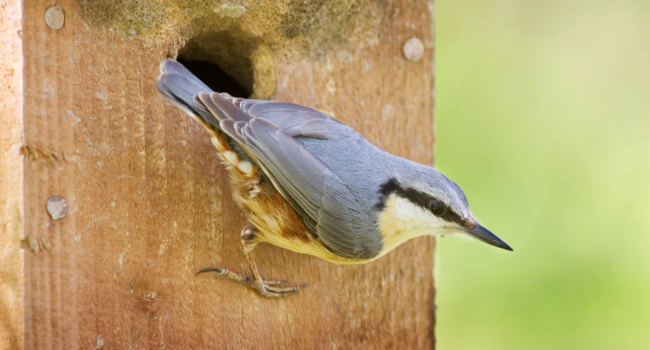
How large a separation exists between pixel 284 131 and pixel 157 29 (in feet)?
1.85

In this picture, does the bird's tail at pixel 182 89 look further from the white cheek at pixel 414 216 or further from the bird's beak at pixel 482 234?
the bird's beak at pixel 482 234

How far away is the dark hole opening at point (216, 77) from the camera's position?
121 inches

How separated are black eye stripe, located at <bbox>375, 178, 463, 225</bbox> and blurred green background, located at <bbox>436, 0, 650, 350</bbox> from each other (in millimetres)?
1614

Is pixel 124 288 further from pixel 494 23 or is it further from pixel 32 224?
pixel 494 23

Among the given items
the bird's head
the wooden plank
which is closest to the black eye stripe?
the bird's head

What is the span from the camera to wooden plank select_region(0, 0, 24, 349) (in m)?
1.96

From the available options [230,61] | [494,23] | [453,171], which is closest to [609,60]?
[494,23]

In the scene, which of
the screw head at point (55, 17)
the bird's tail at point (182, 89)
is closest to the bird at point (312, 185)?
the bird's tail at point (182, 89)

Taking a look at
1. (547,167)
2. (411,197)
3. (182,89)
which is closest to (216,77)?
(182,89)

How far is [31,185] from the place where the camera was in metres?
2.03

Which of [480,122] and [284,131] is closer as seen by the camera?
[284,131]

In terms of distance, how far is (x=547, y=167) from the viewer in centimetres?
404

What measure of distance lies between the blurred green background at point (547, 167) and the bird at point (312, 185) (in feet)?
5.29

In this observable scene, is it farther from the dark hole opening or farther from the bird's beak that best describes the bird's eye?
the dark hole opening
